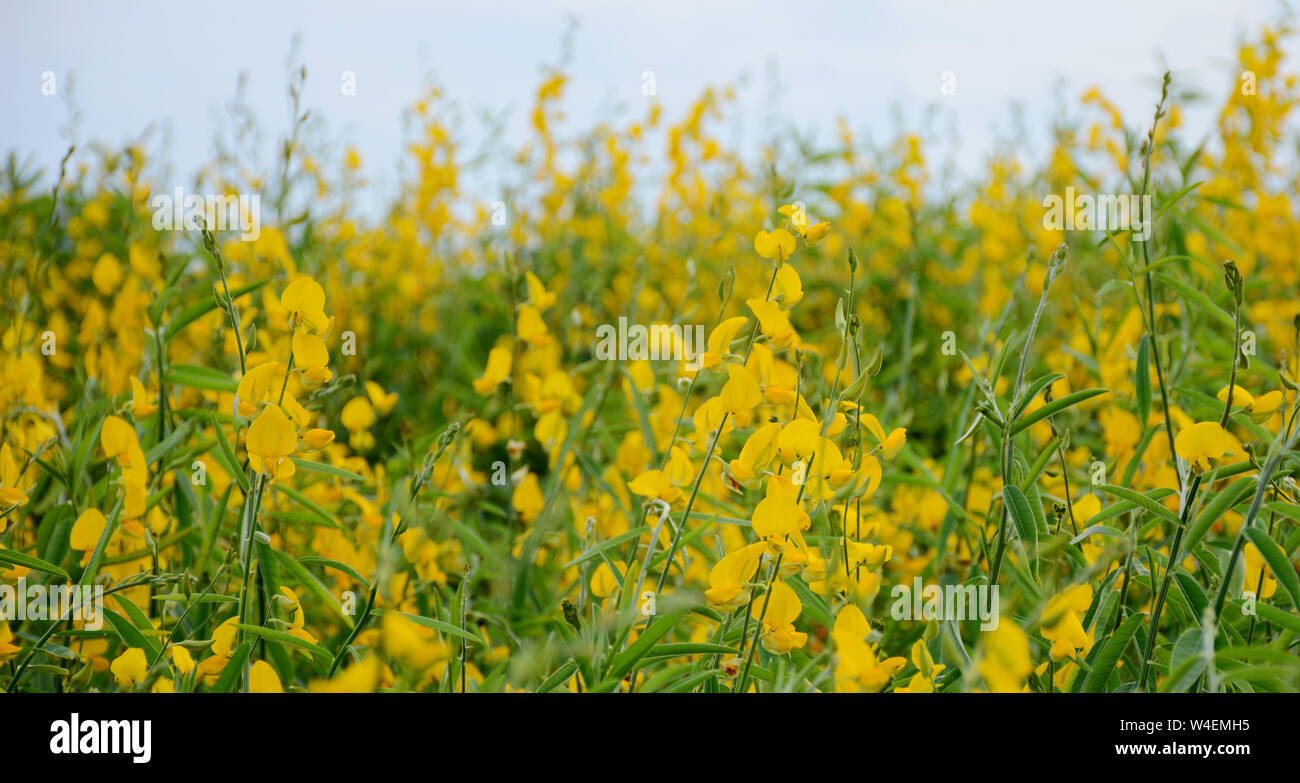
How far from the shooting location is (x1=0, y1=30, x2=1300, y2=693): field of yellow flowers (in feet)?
3.01

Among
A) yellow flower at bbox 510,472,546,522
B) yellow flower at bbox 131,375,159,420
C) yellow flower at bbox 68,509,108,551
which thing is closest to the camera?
yellow flower at bbox 68,509,108,551

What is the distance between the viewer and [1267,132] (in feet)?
9.76

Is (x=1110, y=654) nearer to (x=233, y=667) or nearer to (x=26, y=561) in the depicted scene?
(x=233, y=667)

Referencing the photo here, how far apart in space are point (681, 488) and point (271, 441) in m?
0.53

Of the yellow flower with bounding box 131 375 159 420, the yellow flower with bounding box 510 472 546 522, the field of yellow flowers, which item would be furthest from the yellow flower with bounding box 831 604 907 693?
the yellow flower with bounding box 131 375 159 420

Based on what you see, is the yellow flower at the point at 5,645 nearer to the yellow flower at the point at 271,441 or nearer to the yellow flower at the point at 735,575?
the yellow flower at the point at 271,441

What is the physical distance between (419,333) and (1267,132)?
10.0 feet

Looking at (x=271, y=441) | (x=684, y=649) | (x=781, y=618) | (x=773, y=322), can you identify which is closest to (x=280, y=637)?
(x=271, y=441)

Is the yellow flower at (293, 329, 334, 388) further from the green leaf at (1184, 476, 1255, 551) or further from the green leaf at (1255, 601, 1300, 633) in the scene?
the green leaf at (1255, 601, 1300, 633)

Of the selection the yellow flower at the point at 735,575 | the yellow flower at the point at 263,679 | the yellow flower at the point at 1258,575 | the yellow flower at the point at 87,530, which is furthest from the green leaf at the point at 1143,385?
the yellow flower at the point at 87,530

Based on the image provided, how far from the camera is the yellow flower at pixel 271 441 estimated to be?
2.89 ft

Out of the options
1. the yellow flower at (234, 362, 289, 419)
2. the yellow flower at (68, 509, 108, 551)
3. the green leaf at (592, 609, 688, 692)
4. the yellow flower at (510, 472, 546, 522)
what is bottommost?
the green leaf at (592, 609, 688, 692)

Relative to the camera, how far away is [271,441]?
0.90m
